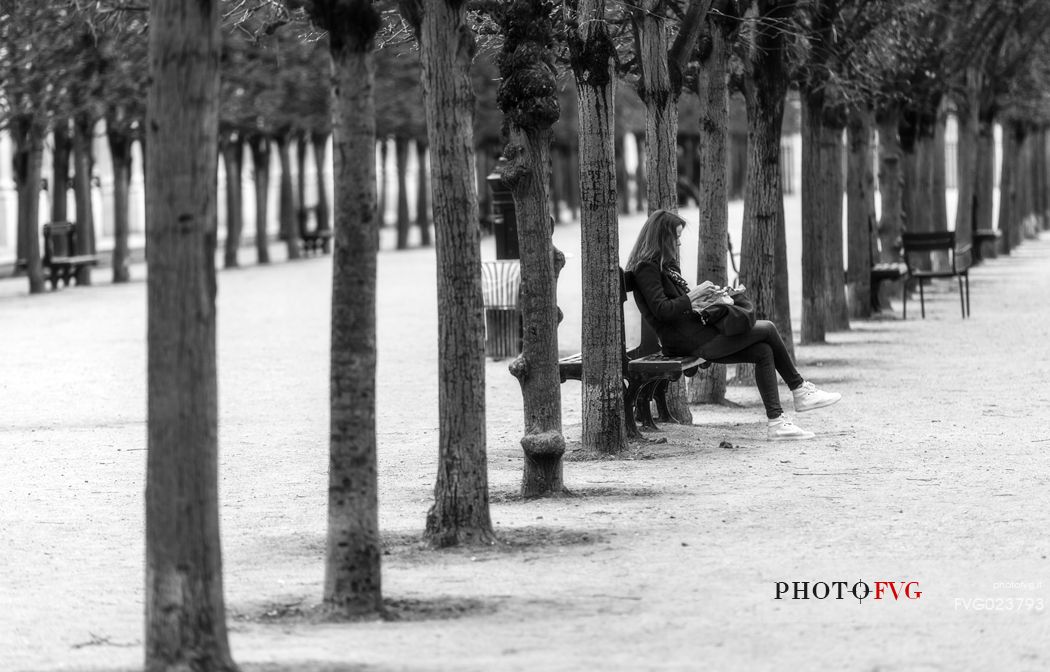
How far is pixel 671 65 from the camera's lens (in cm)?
1297

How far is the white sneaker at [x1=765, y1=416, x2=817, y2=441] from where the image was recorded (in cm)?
1227

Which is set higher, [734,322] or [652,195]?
[652,195]

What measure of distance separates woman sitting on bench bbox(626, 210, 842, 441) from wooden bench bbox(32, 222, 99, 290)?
2269cm

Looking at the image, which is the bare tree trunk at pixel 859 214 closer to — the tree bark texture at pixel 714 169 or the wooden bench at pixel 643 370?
the tree bark texture at pixel 714 169

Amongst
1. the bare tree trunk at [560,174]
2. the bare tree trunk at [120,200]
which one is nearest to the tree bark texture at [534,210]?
the bare tree trunk at [120,200]

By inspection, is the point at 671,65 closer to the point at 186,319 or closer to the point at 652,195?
the point at 652,195

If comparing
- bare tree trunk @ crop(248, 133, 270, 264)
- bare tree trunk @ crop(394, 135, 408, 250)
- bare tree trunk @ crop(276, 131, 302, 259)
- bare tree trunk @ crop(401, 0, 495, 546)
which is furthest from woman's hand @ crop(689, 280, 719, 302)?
bare tree trunk @ crop(394, 135, 408, 250)

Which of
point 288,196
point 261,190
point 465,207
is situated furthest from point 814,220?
point 288,196

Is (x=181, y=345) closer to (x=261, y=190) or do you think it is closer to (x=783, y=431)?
(x=783, y=431)

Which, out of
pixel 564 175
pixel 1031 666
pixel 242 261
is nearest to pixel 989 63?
pixel 242 261

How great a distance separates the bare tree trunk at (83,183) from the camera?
33.6m

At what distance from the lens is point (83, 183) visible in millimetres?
34594

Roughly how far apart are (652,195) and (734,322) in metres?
1.28

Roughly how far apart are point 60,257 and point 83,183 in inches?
61.5
